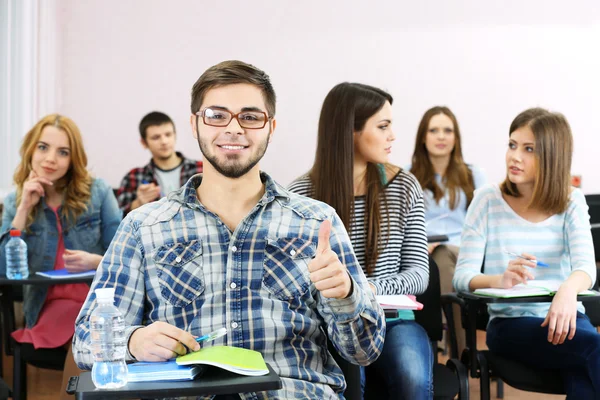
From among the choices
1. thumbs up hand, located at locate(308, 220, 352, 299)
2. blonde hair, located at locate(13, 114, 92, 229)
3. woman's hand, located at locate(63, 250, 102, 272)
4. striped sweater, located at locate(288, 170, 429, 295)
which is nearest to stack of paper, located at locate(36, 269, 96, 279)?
woman's hand, located at locate(63, 250, 102, 272)

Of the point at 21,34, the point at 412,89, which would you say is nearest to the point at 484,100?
the point at 412,89

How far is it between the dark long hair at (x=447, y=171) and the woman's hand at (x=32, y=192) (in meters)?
2.31

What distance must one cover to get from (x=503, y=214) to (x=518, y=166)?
0.62 feet

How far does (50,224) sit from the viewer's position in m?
→ 3.27

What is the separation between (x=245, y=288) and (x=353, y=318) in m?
0.29

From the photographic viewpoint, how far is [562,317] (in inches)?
97.0

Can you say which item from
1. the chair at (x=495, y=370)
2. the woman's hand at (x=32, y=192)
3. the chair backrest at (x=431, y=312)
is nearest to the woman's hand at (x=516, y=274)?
the chair at (x=495, y=370)

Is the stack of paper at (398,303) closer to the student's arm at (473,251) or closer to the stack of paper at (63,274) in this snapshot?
the student's arm at (473,251)

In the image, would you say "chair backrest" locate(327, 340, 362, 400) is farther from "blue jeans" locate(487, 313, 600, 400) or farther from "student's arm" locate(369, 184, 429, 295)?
"blue jeans" locate(487, 313, 600, 400)

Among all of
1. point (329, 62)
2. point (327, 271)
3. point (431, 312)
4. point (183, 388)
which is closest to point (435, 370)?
point (431, 312)

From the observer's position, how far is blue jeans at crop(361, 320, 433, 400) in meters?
2.27

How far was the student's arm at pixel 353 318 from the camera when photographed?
1.73 metres

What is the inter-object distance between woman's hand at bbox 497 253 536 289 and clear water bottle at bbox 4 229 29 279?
1815 millimetres

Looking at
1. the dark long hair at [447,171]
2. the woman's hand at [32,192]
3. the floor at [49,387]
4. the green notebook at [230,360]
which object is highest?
the dark long hair at [447,171]
